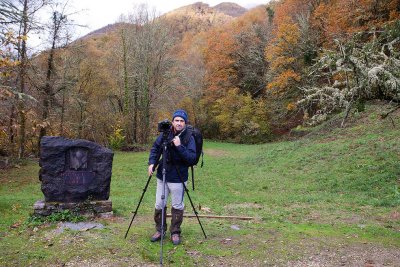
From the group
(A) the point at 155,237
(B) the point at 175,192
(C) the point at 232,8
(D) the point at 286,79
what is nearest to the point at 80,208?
(A) the point at 155,237

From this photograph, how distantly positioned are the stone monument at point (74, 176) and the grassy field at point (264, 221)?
48 centimetres

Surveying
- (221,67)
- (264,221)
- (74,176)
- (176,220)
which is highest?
(221,67)

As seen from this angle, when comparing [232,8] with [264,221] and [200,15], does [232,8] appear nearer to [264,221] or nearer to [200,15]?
[200,15]

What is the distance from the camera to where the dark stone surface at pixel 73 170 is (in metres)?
7.10

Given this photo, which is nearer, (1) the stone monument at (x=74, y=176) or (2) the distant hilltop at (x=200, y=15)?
(1) the stone monument at (x=74, y=176)

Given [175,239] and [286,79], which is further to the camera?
[286,79]

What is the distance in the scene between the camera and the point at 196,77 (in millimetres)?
44344

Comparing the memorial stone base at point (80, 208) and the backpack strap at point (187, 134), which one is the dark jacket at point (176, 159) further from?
the memorial stone base at point (80, 208)

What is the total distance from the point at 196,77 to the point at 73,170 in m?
37.9

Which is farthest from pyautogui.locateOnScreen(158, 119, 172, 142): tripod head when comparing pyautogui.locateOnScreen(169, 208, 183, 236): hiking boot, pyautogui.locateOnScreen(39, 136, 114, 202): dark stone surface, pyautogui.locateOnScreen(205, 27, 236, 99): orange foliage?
pyautogui.locateOnScreen(205, 27, 236, 99): orange foliage

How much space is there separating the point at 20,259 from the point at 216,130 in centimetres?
4037

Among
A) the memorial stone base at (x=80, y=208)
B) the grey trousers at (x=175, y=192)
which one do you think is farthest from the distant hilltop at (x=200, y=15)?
the grey trousers at (x=175, y=192)

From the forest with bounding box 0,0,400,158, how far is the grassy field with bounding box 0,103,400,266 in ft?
8.34

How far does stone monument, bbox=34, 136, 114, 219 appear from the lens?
7043mm
